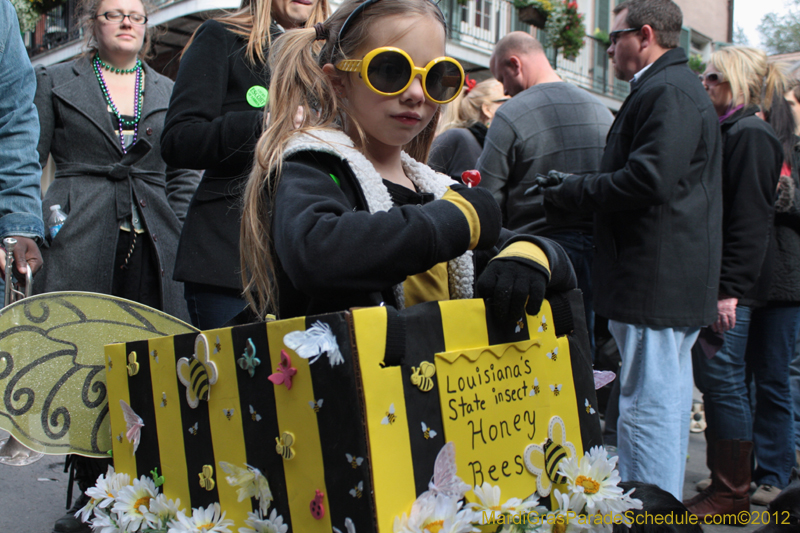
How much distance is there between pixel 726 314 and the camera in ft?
9.41

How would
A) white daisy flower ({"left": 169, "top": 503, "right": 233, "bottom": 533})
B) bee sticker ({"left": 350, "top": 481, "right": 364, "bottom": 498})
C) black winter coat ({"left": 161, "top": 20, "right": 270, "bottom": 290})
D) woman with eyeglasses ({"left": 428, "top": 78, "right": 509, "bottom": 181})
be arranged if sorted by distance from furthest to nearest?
woman with eyeglasses ({"left": 428, "top": 78, "right": 509, "bottom": 181}) → black winter coat ({"left": 161, "top": 20, "right": 270, "bottom": 290}) → white daisy flower ({"left": 169, "top": 503, "right": 233, "bottom": 533}) → bee sticker ({"left": 350, "top": 481, "right": 364, "bottom": 498})

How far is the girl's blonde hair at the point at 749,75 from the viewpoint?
3.29m

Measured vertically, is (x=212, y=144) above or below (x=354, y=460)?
above

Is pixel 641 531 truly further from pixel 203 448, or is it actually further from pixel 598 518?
pixel 203 448

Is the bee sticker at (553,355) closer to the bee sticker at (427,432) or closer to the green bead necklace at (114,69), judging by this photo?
the bee sticker at (427,432)

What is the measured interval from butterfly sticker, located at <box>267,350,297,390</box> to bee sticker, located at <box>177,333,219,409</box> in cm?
20

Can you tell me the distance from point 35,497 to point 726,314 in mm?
2926

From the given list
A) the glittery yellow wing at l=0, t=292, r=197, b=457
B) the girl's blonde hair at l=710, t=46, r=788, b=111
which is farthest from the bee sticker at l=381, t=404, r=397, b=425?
the girl's blonde hair at l=710, t=46, r=788, b=111

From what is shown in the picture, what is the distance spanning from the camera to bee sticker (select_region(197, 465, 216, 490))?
125cm

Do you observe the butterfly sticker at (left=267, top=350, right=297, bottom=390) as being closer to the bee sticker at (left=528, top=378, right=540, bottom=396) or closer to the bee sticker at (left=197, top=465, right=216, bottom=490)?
the bee sticker at (left=197, top=465, right=216, bottom=490)

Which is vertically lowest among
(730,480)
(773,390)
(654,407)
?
(730,480)

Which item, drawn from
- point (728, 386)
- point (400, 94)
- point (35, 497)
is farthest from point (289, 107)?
point (728, 386)

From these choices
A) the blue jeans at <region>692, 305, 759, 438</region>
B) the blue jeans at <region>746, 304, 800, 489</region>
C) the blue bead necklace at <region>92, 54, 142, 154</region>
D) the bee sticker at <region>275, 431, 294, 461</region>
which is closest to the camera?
the bee sticker at <region>275, 431, 294, 461</region>

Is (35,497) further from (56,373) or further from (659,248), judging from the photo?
(659,248)
